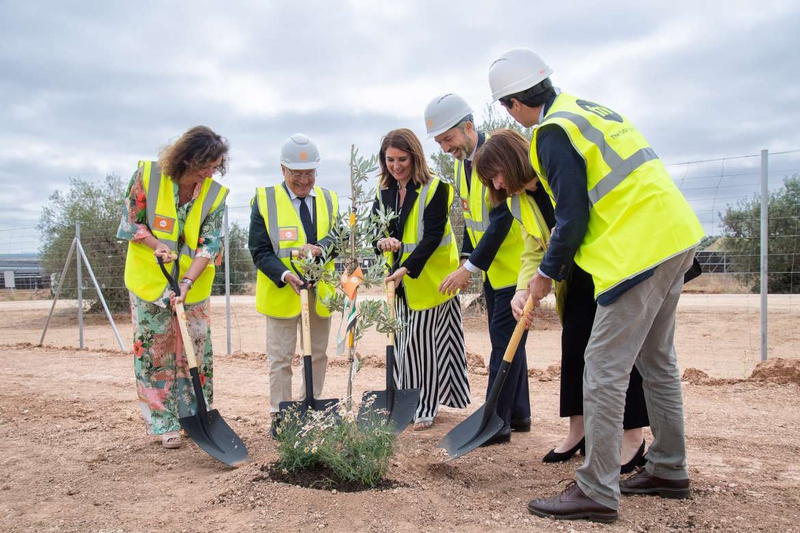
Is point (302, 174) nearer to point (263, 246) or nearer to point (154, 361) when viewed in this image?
point (263, 246)

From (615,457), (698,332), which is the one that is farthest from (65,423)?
(698,332)

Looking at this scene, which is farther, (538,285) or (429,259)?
(429,259)

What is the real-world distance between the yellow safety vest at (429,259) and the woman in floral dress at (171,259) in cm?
131

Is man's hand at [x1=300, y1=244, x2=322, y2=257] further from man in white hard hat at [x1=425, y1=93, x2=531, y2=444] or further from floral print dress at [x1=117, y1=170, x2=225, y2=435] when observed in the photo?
man in white hard hat at [x1=425, y1=93, x2=531, y2=444]

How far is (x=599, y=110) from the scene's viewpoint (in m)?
2.71

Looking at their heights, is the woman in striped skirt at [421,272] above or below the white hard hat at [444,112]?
below

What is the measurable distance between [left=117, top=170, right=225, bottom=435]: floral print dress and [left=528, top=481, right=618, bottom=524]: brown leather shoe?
2.49 m

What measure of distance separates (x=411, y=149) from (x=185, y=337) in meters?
1.87

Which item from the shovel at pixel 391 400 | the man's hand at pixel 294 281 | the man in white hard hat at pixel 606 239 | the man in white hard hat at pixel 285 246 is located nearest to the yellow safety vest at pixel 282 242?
the man in white hard hat at pixel 285 246

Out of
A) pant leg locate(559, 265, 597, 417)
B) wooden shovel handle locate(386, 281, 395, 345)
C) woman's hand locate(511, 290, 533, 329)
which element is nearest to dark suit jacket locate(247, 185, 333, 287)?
wooden shovel handle locate(386, 281, 395, 345)

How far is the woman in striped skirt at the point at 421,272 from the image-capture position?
419 cm

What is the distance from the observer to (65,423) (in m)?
4.84

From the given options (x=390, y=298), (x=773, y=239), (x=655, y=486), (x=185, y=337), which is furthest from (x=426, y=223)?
(x=773, y=239)

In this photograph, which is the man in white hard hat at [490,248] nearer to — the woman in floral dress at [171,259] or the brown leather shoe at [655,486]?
the brown leather shoe at [655,486]
